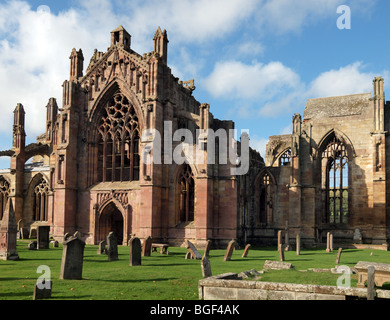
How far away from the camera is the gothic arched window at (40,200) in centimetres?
4094

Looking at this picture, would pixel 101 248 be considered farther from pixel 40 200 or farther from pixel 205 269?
pixel 40 200

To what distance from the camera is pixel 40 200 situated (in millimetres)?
41406

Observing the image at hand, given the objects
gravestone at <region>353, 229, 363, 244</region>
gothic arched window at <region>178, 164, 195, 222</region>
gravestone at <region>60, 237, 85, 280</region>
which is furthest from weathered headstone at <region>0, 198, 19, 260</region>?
gravestone at <region>353, 229, 363, 244</region>

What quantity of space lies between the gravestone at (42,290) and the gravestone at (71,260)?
9.74 ft

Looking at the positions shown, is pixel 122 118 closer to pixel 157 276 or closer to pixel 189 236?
pixel 189 236

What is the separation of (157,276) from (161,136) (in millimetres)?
16956

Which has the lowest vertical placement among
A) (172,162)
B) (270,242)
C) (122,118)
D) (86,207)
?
(270,242)

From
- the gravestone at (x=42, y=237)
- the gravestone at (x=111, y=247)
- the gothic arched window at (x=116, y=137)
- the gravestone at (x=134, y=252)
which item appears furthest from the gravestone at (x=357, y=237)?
the gravestone at (x=42, y=237)

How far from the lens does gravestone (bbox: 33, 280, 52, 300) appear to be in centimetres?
1007

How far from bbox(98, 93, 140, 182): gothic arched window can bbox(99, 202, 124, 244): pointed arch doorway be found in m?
2.28

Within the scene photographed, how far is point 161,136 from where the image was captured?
1198 inches

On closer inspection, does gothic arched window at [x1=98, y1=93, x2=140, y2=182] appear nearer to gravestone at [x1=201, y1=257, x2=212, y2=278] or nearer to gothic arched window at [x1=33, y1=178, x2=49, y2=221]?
gothic arched window at [x1=33, y1=178, x2=49, y2=221]

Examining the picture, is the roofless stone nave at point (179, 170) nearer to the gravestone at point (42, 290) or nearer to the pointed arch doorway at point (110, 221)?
the pointed arch doorway at point (110, 221)
